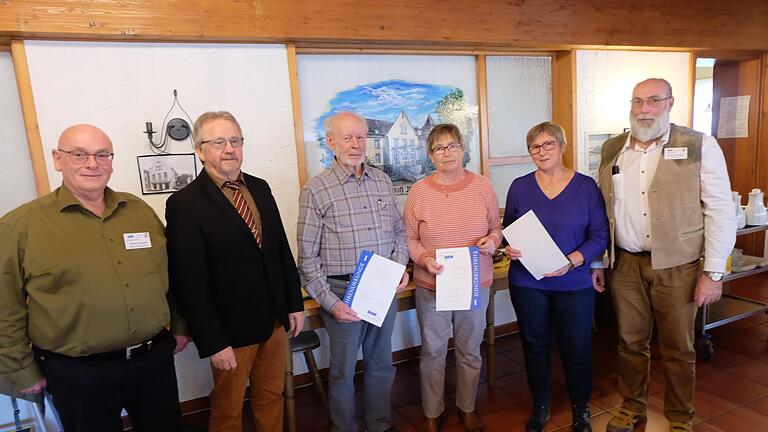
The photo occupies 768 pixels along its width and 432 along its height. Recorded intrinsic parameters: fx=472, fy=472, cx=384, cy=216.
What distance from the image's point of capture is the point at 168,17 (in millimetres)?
2475

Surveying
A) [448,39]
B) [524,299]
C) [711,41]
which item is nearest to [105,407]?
[524,299]

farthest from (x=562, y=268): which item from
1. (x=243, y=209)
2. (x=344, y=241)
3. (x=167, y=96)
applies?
(x=167, y=96)

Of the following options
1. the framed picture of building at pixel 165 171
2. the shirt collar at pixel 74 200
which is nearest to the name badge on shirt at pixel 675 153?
the shirt collar at pixel 74 200

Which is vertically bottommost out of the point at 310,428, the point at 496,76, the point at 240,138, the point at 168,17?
the point at 310,428

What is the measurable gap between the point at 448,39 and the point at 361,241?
169 cm

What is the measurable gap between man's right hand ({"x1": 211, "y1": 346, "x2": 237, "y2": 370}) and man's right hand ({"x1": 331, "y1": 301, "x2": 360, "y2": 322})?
0.47m

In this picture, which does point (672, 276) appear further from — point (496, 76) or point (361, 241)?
Result: point (496, 76)

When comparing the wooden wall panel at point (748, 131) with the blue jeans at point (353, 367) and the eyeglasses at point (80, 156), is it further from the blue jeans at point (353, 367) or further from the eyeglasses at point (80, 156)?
the eyeglasses at point (80, 156)

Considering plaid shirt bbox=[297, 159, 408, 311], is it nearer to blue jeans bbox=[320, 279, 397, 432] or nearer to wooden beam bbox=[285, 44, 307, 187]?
blue jeans bbox=[320, 279, 397, 432]

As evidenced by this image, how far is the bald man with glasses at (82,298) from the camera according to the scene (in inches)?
63.0

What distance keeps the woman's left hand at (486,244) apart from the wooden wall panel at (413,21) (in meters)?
1.49

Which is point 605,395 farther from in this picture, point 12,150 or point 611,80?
point 12,150

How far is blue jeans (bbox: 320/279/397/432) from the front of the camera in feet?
7.30

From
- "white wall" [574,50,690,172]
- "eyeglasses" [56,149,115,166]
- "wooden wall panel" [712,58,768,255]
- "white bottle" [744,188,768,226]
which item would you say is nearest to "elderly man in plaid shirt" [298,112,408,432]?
"eyeglasses" [56,149,115,166]
